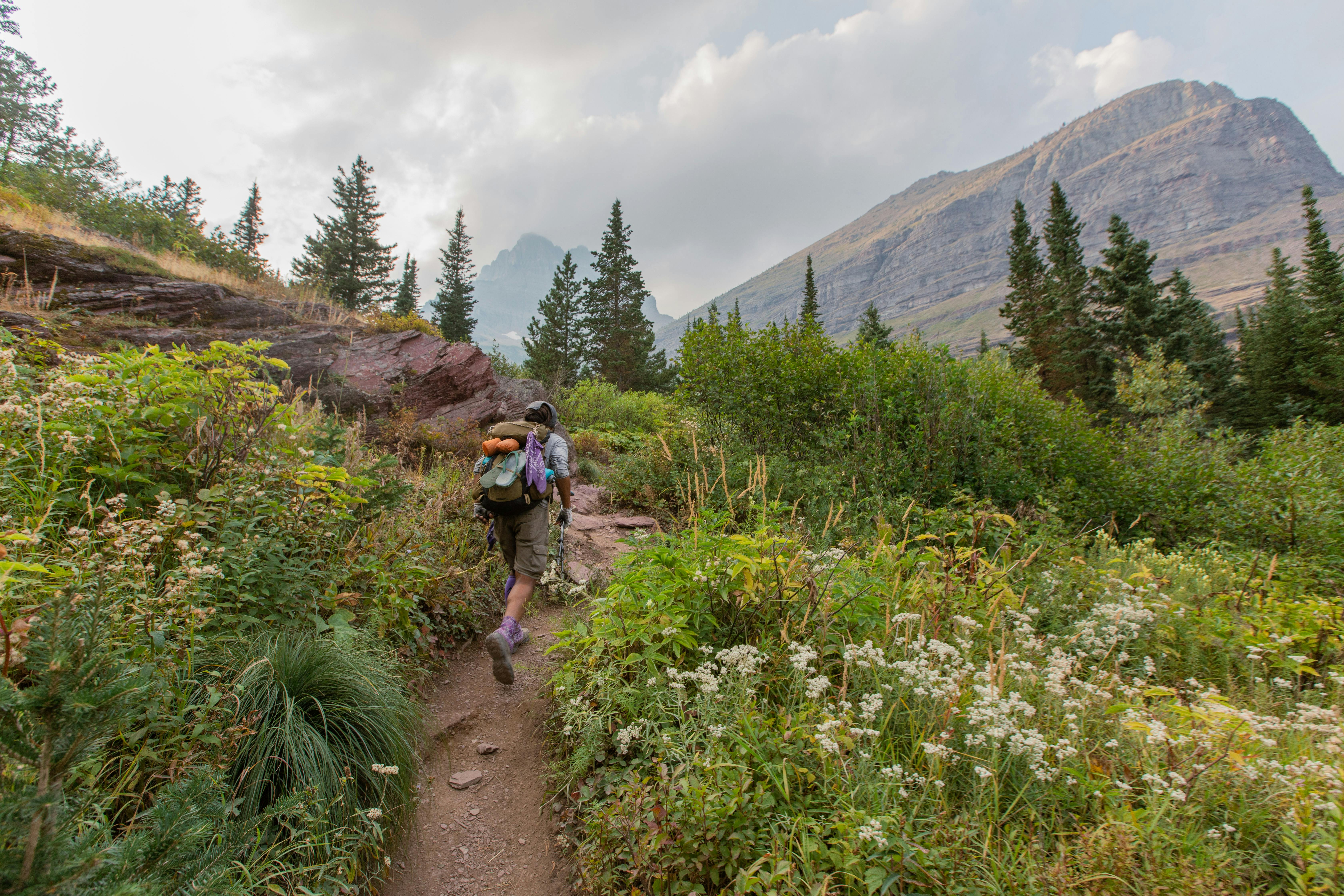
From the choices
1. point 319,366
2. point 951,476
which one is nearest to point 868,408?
point 951,476

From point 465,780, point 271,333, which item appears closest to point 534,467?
point 465,780

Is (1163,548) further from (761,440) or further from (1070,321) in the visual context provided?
(1070,321)

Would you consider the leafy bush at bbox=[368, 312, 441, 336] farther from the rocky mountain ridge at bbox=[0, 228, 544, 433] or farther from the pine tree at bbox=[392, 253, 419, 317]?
the pine tree at bbox=[392, 253, 419, 317]

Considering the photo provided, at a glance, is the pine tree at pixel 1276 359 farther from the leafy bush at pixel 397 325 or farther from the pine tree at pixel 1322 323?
the leafy bush at pixel 397 325

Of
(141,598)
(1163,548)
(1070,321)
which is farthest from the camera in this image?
(1070,321)

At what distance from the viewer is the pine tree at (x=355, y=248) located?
113 ft

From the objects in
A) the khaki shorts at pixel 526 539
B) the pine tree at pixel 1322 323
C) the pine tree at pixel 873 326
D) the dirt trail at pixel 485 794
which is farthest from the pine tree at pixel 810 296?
the dirt trail at pixel 485 794

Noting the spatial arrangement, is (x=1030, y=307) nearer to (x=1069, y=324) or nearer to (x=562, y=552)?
(x=1069, y=324)

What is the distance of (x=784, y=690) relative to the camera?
2.93 m

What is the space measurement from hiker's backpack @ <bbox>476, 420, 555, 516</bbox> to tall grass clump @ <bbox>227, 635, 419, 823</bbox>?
1665mm

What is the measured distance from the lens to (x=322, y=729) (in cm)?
252

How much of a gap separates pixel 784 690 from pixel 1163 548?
6.47 meters

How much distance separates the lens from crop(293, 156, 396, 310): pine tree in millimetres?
34594

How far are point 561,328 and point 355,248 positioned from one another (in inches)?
660
